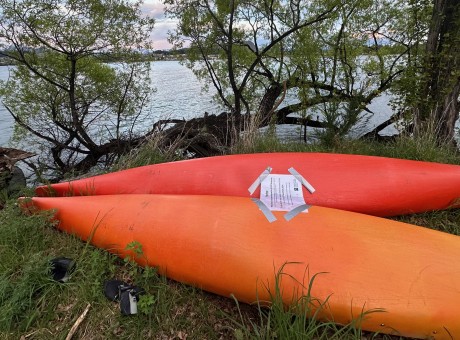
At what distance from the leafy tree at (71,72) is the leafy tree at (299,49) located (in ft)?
4.25

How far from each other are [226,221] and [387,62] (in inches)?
319

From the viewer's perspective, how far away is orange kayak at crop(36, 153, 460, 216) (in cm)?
214

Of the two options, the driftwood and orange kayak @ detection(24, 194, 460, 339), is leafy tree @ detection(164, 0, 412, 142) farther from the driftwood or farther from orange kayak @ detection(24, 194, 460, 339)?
orange kayak @ detection(24, 194, 460, 339)

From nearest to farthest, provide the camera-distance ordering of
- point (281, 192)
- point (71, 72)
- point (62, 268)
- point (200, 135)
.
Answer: point (62, 268)
point (281, 192)
point (200, 135)
point (71, 72)

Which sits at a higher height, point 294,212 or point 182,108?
point 182,108

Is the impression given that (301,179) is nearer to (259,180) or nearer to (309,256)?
(259,180)

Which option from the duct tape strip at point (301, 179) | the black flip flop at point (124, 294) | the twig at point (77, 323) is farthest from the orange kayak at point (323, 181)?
the twig at point (77, 323)

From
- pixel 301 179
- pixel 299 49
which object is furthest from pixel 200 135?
pixel 299 49

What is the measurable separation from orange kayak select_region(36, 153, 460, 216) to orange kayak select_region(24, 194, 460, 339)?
0.36m

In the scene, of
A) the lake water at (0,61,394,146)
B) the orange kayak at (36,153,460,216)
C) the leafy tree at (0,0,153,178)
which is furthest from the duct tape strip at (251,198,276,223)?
the lake water at (0,61,394,146)

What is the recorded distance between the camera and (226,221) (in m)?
1.75

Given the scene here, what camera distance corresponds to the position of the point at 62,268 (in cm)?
173

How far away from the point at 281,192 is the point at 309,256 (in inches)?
23.8

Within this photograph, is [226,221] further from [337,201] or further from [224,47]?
[224,47]
